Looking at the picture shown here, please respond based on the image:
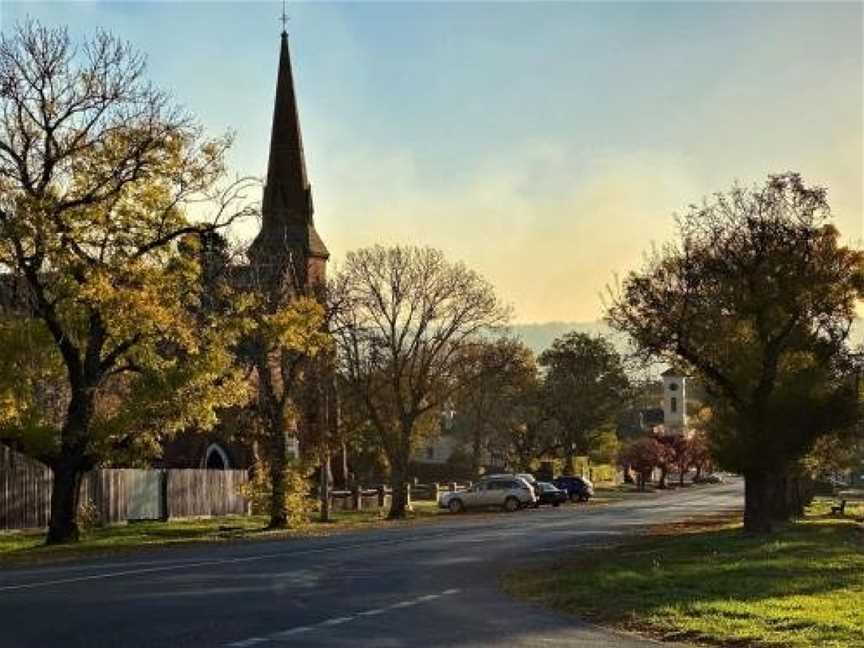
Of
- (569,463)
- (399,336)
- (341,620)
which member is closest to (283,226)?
(399,336)

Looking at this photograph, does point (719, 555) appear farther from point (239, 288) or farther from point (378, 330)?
point (378, 330)

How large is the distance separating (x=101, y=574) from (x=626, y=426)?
12928cm

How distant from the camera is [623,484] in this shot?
109 metres

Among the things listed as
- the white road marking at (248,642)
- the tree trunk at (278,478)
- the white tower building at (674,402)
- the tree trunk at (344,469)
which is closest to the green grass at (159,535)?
the tree trunk at (278,478)

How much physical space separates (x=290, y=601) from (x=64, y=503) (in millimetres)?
17593

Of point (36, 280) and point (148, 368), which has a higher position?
point (36, 280)

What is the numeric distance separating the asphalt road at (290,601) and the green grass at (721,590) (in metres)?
0.85

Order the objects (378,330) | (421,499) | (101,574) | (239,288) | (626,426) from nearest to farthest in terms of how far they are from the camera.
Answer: (101,574), (239,288), (378,330), (421,499), (626,426)

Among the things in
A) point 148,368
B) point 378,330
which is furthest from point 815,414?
point 378,330

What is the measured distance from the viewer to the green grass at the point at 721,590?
1335cm

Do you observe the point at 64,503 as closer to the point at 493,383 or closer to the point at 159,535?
the point at 159,535

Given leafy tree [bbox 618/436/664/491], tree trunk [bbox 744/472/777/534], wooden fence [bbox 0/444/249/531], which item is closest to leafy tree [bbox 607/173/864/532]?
tree trunk [bbox 744/472/777/534]

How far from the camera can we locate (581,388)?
8769cm

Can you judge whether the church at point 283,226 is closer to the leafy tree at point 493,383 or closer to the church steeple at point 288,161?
the church steeple at point 288,161
